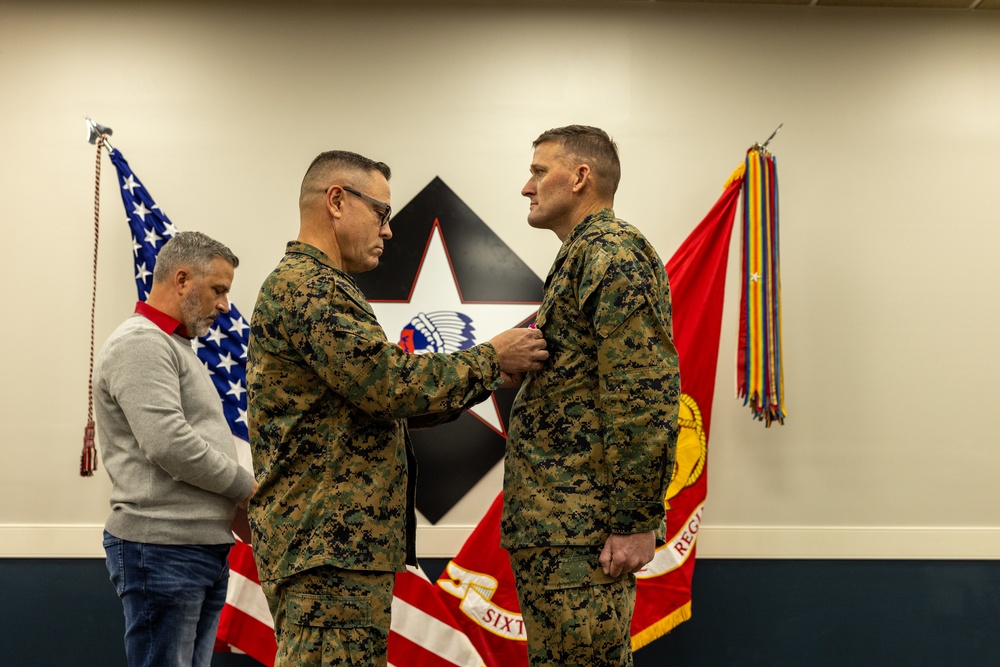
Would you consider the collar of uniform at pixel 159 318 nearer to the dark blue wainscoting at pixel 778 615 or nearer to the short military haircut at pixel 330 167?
the short military haircut at pixel 330 167

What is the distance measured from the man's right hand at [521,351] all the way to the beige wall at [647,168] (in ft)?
4.78

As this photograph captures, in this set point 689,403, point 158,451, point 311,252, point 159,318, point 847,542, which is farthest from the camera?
point 847,542

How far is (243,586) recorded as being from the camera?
9.60 ft

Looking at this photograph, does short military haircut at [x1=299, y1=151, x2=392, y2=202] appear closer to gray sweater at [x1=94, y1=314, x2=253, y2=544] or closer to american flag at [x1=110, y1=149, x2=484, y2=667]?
gray sweater at [x1=94, y1=314, x2=253, y2=544]

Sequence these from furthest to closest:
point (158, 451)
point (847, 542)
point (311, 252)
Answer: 1. point (847, 542)
2. point (158, 451)
3. point (311, 252)

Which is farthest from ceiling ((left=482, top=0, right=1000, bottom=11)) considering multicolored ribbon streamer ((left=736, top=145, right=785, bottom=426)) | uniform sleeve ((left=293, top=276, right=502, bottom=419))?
uniform sleeve ((left=293, top=276, right=502, bottom=419))

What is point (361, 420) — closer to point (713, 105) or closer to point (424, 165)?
point (424, 165)

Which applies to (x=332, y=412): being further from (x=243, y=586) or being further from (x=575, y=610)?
(x=243, y=586)

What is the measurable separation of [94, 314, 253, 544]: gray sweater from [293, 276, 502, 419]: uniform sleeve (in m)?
0.59

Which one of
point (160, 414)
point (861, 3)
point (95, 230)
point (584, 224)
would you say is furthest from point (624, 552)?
point (861, 3)

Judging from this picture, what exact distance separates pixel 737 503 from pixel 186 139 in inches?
100

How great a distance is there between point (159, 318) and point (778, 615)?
8.01ft

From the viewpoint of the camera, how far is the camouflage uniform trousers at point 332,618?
64.4 inches

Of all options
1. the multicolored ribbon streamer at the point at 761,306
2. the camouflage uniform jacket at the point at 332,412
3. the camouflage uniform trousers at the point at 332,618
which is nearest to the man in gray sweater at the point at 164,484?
the camouflage uniform jacket at the point at 332,412
